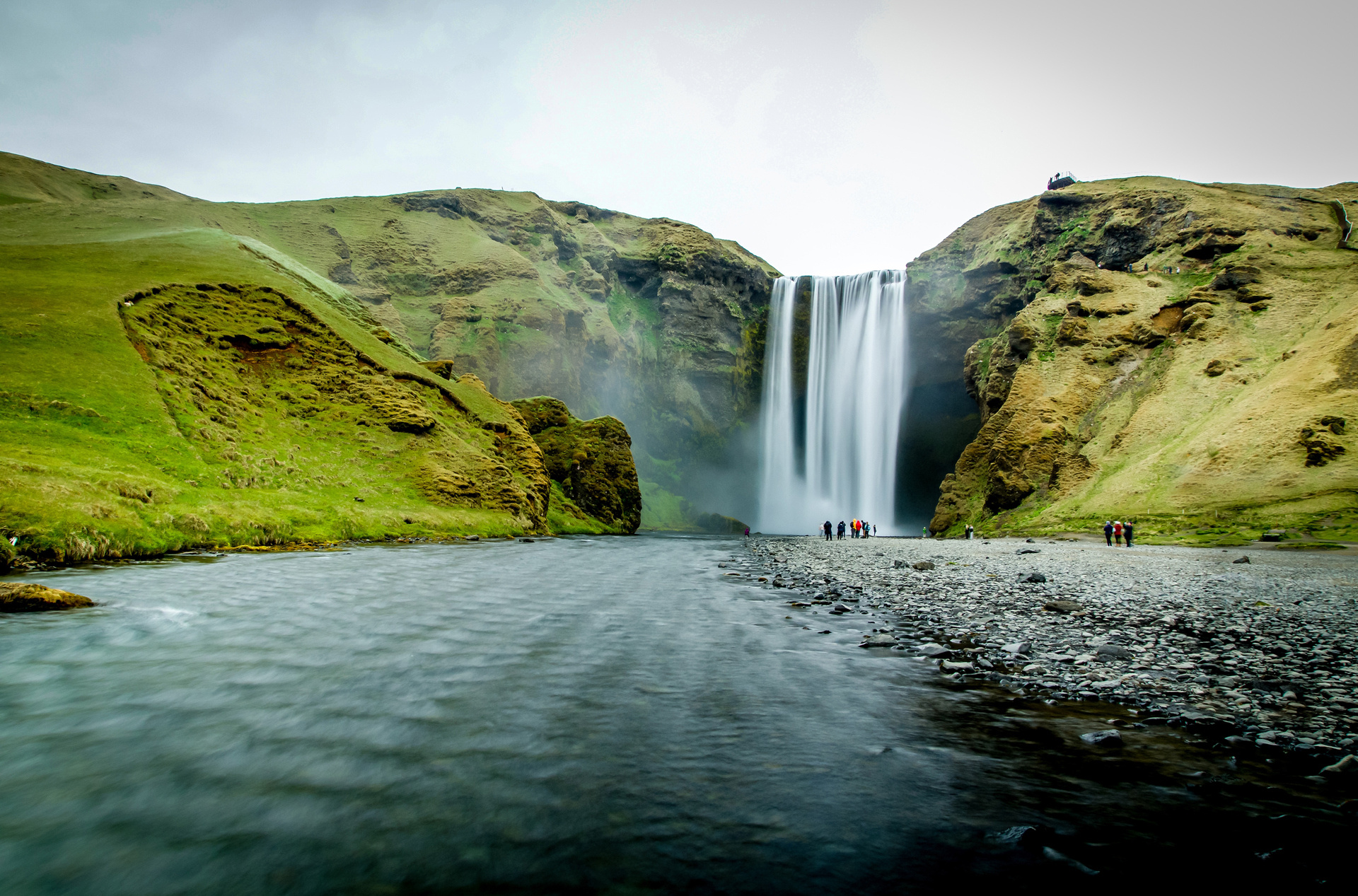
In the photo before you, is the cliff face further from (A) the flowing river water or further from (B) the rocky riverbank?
(A) the flowing river water

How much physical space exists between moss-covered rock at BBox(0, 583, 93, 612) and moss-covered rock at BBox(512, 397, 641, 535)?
57792 millimetres

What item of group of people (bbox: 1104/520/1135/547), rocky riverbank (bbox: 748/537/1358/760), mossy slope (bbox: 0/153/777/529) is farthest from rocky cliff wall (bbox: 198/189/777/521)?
rocky riverbank (bbox: 748/537/1358/760)

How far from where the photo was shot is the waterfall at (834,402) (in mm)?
86688

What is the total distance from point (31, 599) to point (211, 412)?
1075 inches

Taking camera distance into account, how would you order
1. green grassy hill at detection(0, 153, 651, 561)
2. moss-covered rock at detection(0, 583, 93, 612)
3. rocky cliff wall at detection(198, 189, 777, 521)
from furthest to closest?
rocky cliff wall at detection(198, 189, 777, 521)
green grassy hill at detection(0, 153, 651, 561)
moss-covered rock at detection(0, 583, 93, 612)

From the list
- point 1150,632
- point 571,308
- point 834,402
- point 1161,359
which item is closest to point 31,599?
point 1150,632

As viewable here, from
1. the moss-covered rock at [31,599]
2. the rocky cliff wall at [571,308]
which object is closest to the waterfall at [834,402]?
the rocky cliff wall at [571,308]

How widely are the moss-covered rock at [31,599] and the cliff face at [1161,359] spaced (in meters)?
48.6

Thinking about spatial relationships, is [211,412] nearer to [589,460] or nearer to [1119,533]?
[589,460]

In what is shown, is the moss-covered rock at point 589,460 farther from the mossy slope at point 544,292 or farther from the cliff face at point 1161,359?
the cliff face at point 1161,359

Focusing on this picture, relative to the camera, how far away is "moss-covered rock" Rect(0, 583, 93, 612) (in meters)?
11.4

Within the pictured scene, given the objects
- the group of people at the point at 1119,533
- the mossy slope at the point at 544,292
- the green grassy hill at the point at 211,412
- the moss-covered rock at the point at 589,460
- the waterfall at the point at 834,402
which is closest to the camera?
the green grassy hill at the point at 211,412

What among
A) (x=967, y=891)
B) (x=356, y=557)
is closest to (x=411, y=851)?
(x=967, y=891)

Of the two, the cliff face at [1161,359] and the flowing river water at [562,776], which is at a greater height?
the cliff face at [1161,359]
